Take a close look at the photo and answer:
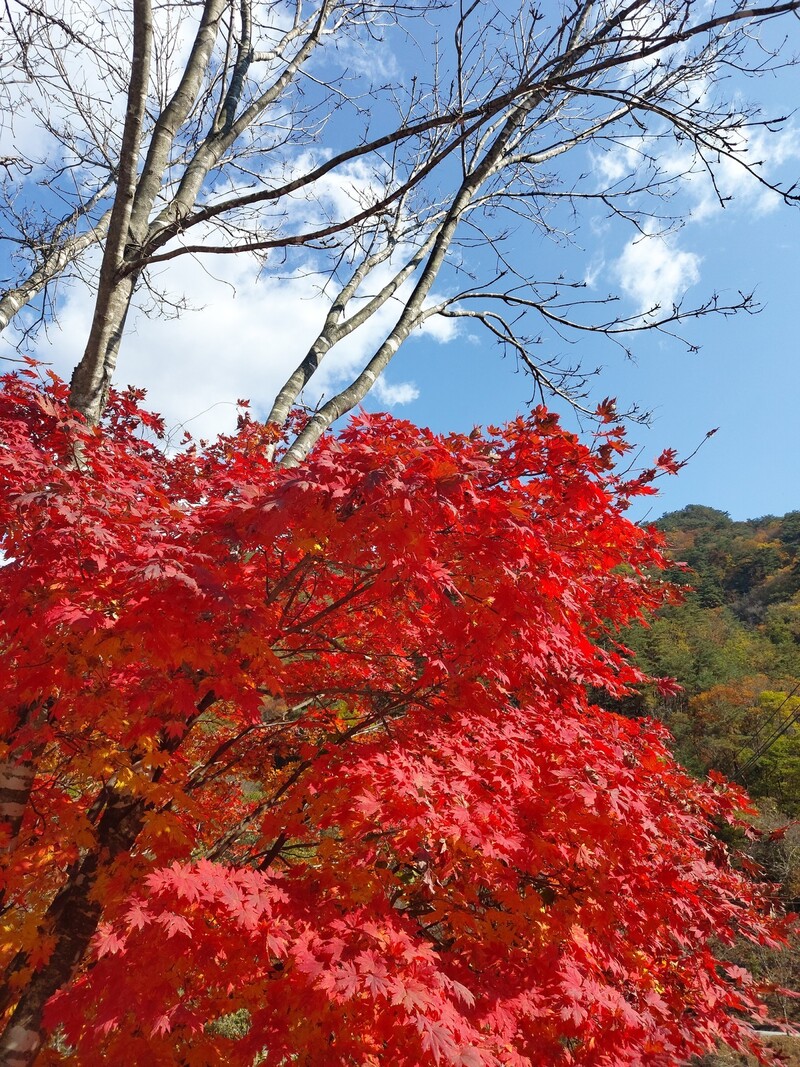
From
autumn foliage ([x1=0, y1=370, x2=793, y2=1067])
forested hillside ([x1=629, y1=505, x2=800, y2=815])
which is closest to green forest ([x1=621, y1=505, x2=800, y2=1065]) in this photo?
forested hillside ([x1=629, y1=505, x2=800, y2=815])

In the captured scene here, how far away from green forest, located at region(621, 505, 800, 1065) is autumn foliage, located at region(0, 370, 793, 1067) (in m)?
1.57

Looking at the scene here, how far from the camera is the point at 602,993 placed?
A: 3205 millimetres

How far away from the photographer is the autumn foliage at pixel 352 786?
2803mm

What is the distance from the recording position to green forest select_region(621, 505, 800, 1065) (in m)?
16.5

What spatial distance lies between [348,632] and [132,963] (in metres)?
2.96

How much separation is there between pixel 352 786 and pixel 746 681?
37.7m

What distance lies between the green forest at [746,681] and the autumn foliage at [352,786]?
1.57m

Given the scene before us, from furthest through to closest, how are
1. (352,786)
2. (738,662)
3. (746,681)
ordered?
(738,662) < (746,681) < (352,786)

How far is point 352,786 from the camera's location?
3.33 metres

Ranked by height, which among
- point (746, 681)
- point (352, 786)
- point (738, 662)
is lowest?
point (746, 681)

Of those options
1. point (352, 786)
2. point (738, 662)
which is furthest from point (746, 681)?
point (352, 786)

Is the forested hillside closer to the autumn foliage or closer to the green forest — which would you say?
the green forest

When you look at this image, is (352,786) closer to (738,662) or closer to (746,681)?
(746,681)

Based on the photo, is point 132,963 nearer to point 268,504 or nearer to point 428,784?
point 428,784
